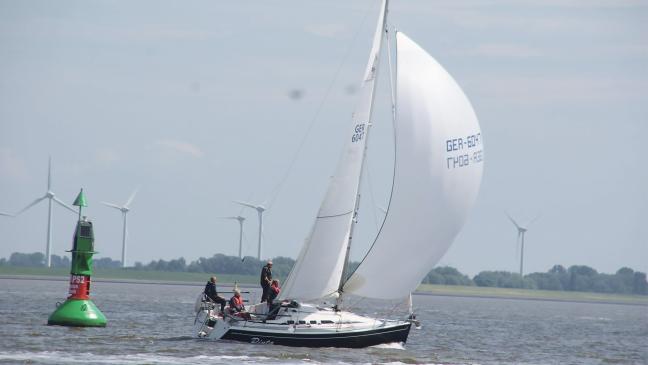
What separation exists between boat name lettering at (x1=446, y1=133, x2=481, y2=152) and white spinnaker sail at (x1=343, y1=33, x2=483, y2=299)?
3 cm

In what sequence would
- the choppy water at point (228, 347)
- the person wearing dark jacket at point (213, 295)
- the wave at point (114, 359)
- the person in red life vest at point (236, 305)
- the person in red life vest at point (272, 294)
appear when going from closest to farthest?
the wave at point (114, 359) < the choppy water at point (228, 347) < the person in red life vest at point (272, 294) < the person in red life vest at point (236, 305) < the person wearing dark jacket at point (213, 295)

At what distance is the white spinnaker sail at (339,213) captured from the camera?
42.1 meters

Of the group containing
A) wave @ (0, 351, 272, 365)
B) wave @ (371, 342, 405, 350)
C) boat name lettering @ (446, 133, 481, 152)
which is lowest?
wave @ (0, 351, 272, 365)

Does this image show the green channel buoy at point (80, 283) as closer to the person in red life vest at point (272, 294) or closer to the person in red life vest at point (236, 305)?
the person in red life vest at point (236, 305)

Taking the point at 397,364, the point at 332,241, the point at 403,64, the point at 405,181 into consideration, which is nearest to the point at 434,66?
the point at 403,64

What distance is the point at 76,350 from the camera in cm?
3875

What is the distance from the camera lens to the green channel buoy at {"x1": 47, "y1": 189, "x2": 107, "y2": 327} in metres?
46.6

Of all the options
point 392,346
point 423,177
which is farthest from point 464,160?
point 392,346

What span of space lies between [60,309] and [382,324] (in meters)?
12.5

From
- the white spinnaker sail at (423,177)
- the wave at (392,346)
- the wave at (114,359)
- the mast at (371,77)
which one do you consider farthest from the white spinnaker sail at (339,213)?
the wave at (114,359)

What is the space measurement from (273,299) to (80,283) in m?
8.02

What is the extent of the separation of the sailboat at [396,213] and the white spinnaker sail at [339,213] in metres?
0.03

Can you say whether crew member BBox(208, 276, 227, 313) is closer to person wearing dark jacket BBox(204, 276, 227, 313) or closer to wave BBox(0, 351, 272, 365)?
person wearing dark jacket BBox(204, 276, 227, 313)

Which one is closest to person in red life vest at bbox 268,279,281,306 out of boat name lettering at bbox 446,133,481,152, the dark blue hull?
the dark blue hull
